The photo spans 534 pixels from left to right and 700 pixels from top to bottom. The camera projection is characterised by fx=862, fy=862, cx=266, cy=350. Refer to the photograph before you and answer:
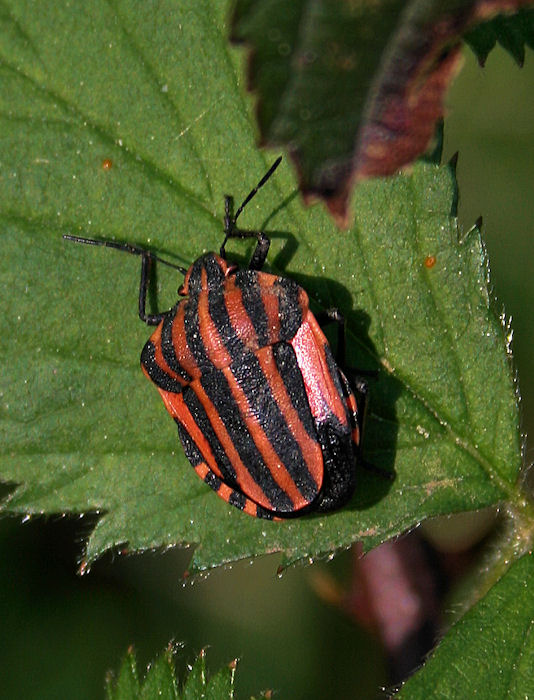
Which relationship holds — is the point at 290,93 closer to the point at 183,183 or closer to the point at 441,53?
the point at 441,53

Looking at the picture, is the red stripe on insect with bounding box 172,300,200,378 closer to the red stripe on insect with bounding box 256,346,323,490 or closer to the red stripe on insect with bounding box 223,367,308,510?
the red stripe on insect with bounding box 223,367,308,510

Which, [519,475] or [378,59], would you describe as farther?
[519,475]

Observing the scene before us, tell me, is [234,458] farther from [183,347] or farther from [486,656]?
[486,656]

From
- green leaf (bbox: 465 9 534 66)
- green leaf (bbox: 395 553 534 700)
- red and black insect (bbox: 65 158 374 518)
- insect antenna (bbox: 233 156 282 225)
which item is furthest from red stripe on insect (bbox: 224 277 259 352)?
green leaf (bbox: 395 553 534 700)

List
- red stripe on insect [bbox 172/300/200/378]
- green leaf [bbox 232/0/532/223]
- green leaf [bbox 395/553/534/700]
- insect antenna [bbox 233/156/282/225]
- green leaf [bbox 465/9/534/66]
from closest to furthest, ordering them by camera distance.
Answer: green leaf [bbox 232/0/532/223]
green leaf [bbox 465/9/534/66]
green leaf [bbox 395/553/534/700]
insect antenna [bbox 233/156/282/225]
red stripe on insect [bbox 172/300/200/378]

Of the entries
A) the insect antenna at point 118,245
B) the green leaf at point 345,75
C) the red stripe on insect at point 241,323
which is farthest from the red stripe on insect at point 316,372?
the green leaf at point 345,75

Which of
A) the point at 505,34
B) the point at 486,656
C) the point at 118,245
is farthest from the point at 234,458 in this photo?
the point at 505,34

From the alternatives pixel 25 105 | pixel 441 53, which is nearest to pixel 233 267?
pixel 25 105
